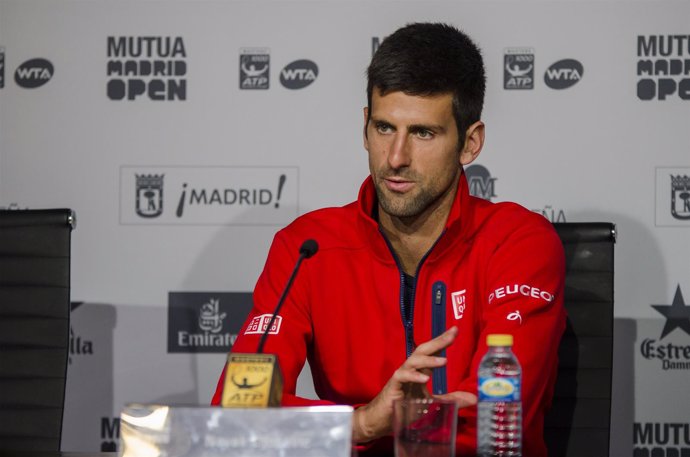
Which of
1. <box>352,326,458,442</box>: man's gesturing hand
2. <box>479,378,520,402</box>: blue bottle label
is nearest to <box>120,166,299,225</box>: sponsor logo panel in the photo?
<box>352,326,458,442</box>: man's gesturing hand

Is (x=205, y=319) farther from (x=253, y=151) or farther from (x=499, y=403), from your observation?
(x=499, y=403)

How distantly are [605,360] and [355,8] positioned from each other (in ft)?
4.88

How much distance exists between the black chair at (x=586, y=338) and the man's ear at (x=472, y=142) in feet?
1.03

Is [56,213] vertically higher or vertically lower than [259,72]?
lower

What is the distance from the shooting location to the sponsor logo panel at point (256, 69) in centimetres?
314

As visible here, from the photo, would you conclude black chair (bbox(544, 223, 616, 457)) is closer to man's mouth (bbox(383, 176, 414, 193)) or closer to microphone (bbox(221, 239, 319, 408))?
man's mouth (bbox(383, 176, 414, 193))

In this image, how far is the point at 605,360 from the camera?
2.28 meters

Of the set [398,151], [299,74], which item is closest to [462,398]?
[398,151]

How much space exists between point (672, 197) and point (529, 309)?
53.4 inches

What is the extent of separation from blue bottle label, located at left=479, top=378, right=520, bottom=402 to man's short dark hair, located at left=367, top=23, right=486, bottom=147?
82 centimetres

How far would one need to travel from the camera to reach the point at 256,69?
3.14 metres

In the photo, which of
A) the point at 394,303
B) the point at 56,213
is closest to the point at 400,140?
the point at 394,303

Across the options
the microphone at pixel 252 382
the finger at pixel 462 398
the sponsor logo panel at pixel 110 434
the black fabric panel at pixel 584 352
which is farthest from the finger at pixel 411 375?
the sponsor logo panel at pixel 110 434

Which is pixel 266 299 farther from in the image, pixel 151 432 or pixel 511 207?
pixel 151 432
